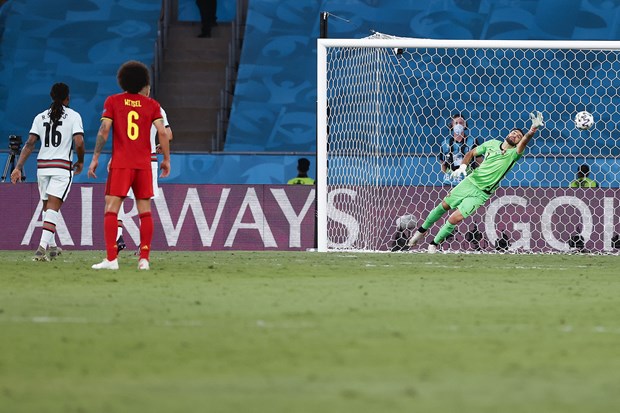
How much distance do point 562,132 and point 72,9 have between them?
11022mm

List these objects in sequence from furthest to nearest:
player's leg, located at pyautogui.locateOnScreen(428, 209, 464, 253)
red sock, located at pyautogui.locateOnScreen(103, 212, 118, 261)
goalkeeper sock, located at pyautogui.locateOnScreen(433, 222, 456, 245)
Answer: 1. goalkeeper sock, located at pyautogui.locateOnScreen(433, 222, 456, 245)
2. player's leg, located at pyautogui.locateOnScreen(428, 209, 464, 253)
3. red sock, located at pyautogui.locateOnScreen(103, 212, 118, 261)

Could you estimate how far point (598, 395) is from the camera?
14.7ft

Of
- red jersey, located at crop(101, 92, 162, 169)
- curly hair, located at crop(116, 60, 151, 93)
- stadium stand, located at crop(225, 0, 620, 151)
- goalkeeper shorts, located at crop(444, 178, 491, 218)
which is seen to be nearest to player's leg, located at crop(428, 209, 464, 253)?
goalkeeper shorts, located at crop(444, 178, 491, 218)

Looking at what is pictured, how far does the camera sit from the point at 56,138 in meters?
13.1

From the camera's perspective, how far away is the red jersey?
10969mm

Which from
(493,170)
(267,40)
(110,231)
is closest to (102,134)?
(110,231)

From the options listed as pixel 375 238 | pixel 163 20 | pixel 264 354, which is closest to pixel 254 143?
pixel 163 20

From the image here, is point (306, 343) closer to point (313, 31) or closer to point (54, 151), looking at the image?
point (54, 151)

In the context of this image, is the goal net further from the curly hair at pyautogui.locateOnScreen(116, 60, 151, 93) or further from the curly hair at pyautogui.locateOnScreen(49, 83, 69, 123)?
the curly hair at pyautogui.locateOnScreen(116, 60, 151, 93)

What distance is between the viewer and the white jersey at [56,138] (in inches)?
512

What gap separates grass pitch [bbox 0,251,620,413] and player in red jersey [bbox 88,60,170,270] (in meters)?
0.69

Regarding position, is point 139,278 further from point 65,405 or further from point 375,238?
point 375,238

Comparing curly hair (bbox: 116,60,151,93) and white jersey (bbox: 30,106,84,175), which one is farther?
white jersey (bbox: 30,106,84,175)

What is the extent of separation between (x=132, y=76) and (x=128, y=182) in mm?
895
